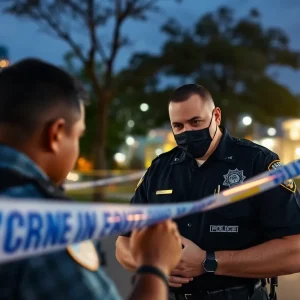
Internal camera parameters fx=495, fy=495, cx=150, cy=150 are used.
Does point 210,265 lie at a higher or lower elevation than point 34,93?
lower

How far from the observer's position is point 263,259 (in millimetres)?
2428

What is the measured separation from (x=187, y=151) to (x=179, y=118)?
214 mm

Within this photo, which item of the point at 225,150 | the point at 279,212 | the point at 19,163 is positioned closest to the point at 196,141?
the point at 225,150

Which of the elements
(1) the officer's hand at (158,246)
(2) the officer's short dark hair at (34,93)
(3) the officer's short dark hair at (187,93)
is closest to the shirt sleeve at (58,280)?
(1) the officer's hand at (158,246)

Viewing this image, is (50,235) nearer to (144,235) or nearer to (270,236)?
(144,235)

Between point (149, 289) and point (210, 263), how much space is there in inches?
48.2

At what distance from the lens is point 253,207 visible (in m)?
2.53

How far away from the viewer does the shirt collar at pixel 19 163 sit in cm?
120

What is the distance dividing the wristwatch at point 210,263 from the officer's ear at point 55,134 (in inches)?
52.6

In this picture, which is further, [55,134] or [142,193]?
[142,193]

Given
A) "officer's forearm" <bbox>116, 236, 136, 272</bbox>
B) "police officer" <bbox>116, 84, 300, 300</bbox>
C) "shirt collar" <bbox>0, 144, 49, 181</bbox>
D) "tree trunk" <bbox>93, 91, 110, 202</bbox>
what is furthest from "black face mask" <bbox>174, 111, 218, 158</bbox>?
"tree trunk" <bbox>93, 91, 110, 202</bbox>

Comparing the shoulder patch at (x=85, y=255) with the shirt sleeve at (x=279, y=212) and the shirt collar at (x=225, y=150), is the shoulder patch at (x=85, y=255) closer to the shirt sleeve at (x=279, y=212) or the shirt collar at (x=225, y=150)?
the shirt sleeve at (x=279, y=212)

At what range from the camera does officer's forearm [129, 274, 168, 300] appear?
48.5 inches

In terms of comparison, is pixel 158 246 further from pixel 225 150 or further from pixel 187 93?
pixel 187 93
